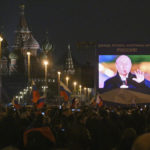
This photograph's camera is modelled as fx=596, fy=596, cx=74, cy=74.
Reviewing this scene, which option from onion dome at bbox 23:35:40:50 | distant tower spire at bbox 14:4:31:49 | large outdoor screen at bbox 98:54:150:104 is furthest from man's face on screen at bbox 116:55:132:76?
distant tower spire at bbox 14:4:31:49

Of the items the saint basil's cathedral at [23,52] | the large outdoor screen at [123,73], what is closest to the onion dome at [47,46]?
the saint basil's cathedral at [23,52]

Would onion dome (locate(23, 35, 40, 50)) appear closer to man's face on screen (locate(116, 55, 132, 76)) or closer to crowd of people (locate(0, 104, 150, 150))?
man's face on screen (locate(116, 55, 132, 76))

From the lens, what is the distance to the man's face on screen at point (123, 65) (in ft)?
154

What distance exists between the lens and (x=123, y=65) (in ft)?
160

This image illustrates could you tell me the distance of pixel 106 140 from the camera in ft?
38.6

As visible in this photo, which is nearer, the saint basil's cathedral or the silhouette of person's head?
the silhouette of person's head

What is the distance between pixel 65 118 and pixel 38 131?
17.7 feet

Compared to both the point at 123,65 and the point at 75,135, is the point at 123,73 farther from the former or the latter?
the point at 75,135

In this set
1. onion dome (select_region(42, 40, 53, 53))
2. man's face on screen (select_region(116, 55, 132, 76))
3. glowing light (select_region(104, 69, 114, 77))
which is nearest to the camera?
man's face on screen (select_region(116, 55, 132, 76))

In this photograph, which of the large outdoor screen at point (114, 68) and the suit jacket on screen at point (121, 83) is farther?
the large outdoor screen at point (114, 68)

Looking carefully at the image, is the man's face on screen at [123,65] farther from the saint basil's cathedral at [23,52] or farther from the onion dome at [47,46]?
the onion dome at [47,46]

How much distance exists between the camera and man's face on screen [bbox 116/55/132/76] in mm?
47022

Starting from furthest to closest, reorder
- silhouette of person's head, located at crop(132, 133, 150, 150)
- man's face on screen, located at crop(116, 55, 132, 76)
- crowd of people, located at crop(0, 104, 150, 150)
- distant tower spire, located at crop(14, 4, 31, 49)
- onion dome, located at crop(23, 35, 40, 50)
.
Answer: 1. distant tower spire, located at crop(14, 4, 31, 49)
2. onion dome, located at crop(23, 35, 40, 50)
3. man's face on screen, located at crop(116, 55, 132, 76)
4. crowd of people, located at crop(0, 104, 150, 150)
5. silhouette of person's head, located at crop(132, 133, 150, 150)

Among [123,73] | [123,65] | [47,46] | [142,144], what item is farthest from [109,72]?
[47,46]
